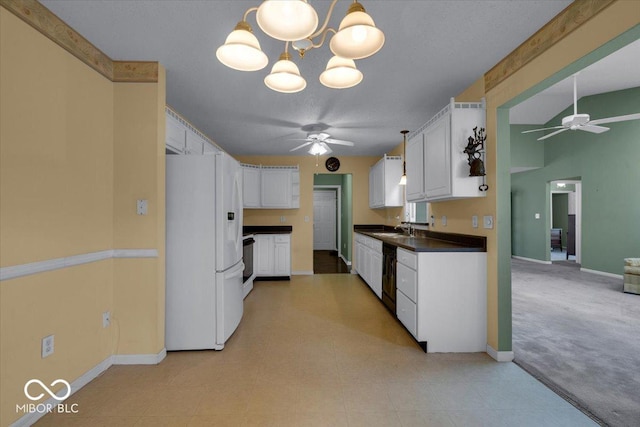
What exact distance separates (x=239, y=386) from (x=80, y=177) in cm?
195

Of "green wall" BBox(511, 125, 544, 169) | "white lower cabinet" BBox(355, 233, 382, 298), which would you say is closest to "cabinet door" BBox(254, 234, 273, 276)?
"white lower cabinet" BBox(355, 233, 382, 298)

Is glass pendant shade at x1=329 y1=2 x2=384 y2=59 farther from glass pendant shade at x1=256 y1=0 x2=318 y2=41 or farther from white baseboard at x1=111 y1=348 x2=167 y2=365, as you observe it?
white baseboard at x1=111 y1=348 x2=167 y2=365

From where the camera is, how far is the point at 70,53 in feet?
6.63

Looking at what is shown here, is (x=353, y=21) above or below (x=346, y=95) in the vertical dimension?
below

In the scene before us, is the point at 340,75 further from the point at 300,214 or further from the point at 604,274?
the point at 604,274

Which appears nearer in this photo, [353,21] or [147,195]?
[353,21]

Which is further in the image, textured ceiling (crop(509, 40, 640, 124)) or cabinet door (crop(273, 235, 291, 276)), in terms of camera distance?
cabinet door (crop(273, 235, 291, 276))

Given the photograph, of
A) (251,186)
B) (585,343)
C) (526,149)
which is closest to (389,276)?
(585,343)

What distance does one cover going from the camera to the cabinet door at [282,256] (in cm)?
549

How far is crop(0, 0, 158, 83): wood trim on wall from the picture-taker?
67.2 inches

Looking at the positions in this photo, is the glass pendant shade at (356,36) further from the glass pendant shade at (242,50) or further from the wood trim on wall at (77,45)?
the wood trim on wall at (77,45)

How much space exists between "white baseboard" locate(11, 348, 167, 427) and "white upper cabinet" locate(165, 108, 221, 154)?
203 cm

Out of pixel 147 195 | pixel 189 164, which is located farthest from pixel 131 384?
pixel 189 164

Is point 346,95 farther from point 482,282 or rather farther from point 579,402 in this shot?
point 579,402
